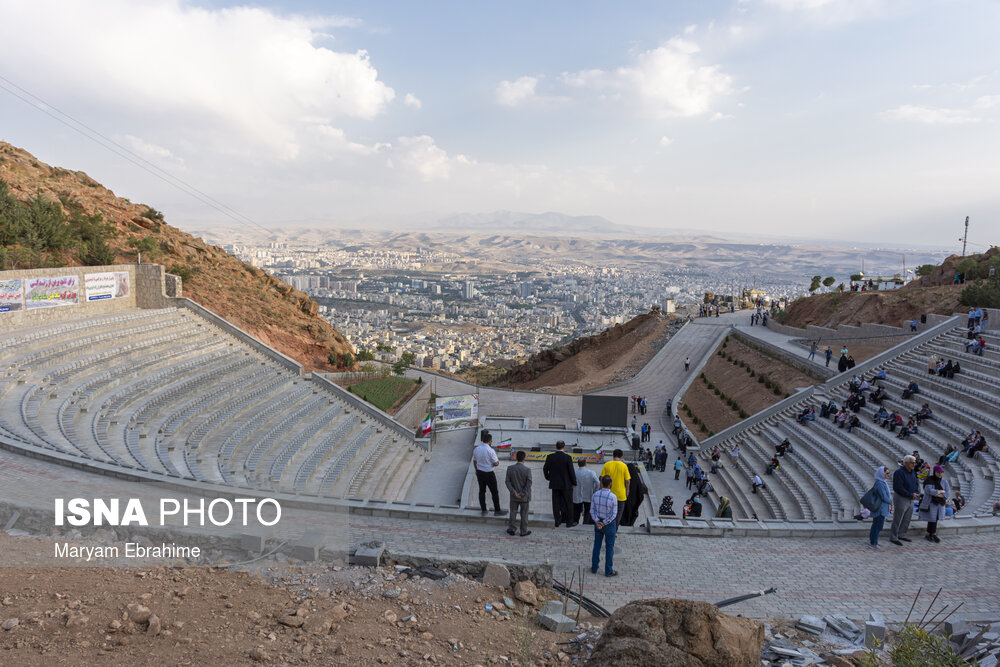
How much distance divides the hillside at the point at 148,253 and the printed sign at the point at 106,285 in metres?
3.74

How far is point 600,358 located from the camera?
4538 cm

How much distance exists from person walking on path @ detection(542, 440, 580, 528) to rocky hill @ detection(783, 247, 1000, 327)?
28392 millimetres

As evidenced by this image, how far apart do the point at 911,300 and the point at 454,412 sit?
90.3 ft

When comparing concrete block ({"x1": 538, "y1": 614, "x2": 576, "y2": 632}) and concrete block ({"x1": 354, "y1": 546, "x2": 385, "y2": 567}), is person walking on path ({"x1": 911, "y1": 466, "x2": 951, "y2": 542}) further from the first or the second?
concrete block ({"x1": 354, "y1": 546, "x2": 385, "y2": 567})

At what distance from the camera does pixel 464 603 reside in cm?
582

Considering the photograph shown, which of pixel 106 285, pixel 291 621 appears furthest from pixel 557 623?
pixel 106 285

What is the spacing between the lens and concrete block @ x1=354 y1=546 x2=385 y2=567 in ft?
Answer: 21.7

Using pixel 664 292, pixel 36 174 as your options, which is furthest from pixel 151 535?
pixel 664 292

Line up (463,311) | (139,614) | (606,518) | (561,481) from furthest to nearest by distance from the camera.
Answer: (463,311) → (561,481) → (606,518) → (139,614)

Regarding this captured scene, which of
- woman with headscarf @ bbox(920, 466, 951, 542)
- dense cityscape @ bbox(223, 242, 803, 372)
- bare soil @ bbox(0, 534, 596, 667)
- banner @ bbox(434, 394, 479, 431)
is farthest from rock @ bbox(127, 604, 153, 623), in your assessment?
dense cityscape @ bbox(223, 242, 803, 372)

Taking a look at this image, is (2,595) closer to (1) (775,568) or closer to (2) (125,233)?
(1) (775,568)

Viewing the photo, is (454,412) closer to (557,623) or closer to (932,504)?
(932,504)

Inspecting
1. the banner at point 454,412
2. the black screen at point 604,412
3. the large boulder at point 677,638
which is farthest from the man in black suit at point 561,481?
the banner at point 454,412

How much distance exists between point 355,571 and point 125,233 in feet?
114
